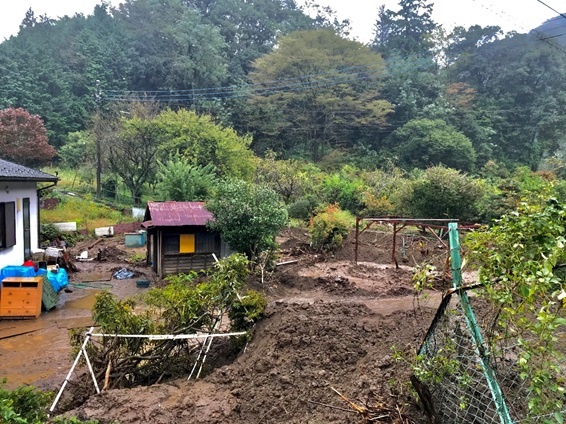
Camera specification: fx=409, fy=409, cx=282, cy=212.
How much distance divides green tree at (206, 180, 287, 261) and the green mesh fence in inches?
329

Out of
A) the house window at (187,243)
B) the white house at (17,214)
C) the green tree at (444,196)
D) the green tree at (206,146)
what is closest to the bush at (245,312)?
the house window at (187,243)

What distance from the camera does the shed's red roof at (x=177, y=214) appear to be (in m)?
13.1

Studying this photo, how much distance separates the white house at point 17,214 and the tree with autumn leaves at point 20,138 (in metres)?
16.5

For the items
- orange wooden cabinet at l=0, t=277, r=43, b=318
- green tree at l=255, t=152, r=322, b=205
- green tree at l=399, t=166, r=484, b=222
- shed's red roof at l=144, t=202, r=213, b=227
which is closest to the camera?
orange wooden cabinet at l=0, t=277, r=43, b=318

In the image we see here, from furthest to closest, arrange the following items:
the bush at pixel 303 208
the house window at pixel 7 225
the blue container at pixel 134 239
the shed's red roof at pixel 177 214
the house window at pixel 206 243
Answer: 1. the bush at pixel 303 208
2. the blue container at pixel 134 239
3. the house window at pixel 206 243
4. the shed's red roof at pixel 177 214
5. the house window at pixel 7 225

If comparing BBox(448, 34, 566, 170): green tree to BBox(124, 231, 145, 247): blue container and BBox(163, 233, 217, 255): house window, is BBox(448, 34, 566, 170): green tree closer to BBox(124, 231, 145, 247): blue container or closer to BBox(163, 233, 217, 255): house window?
BBox(124, 231, 145, 247): blue container

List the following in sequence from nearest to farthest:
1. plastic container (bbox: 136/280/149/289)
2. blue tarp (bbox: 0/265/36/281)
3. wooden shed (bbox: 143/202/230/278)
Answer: blue tarp (bbox: 0/265/36/281), plastic container (bbox: 136/280/149/289), wooden shed (bbox: 143/202/230/278)

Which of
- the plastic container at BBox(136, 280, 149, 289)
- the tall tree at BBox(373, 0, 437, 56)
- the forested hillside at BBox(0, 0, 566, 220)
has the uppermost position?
the tall tree at BBox(373, 0, 437, 56)

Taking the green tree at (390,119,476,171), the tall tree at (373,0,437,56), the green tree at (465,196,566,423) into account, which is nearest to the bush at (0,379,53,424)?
the green tree at (465,196,566,423)

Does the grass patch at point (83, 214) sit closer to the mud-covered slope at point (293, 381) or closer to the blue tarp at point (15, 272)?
the blue tarp at point (15, 272)

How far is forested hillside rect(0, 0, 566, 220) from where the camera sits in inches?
1110

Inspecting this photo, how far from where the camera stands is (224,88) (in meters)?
41.8

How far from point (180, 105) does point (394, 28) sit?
2717cm

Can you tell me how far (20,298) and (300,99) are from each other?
32.0 metres
